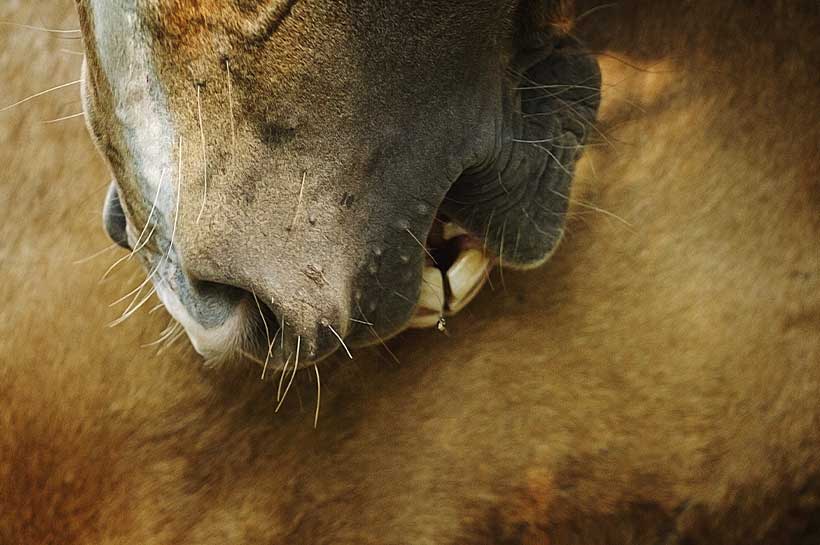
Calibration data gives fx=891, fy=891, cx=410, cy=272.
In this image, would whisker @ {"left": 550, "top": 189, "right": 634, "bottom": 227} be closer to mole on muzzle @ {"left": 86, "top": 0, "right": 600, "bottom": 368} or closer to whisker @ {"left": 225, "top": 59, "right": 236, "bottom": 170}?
mole on muzzle @ {"left": 86, "top": 0, "right": 600, "bottom": 368}

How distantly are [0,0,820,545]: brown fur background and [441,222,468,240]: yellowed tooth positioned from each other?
6.7 inches

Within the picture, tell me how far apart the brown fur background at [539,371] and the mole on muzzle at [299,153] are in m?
0.32

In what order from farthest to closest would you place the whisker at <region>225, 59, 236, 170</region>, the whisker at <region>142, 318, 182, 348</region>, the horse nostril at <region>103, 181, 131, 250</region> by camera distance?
1. the whisker at <region>142, 318, 182, 348</region>
2. the horse nostril at <region>103, 181, 131, 250</region>
3. the whisker at <region>225, 59, 236, 170</region>

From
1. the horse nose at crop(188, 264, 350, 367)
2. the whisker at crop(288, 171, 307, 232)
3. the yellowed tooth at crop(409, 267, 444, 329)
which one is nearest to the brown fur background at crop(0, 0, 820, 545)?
the yellowed tooth at crop(409, 267, 444, 329)

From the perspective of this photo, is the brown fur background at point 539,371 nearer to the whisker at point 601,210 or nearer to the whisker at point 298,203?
the whisker at point 601,210

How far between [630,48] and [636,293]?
0.37 m

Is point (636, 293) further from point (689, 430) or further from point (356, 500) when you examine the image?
point (356, 500)

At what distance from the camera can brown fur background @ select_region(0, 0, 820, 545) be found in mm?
1245

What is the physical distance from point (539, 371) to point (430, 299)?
255mm

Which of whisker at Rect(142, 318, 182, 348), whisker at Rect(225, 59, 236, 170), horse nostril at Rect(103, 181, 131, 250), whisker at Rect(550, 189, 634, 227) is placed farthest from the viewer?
whisker at Rect(550, 189, 634, 227)

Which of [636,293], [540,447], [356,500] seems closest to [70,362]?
[356,500]

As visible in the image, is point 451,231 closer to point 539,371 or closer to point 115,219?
point 539,371

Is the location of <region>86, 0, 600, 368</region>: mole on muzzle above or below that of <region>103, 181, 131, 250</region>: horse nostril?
above

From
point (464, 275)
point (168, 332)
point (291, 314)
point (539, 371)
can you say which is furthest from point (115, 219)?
point (539, 371)
